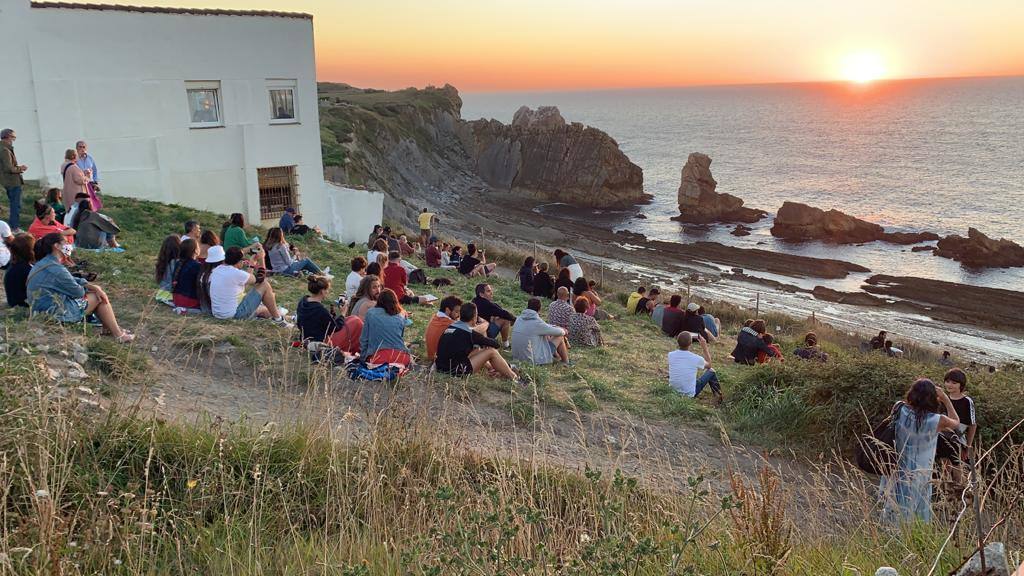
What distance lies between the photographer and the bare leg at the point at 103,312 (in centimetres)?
894

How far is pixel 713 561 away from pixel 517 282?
54.1ft

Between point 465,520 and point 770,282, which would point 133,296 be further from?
point 770,282

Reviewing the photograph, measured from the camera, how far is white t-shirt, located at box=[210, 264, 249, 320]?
11008 millimetres

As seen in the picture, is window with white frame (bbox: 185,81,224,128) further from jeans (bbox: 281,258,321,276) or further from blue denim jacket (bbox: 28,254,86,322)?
blue denim jacket (bbox: 28,254,86,322)

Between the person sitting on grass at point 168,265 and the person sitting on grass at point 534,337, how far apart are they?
532cm

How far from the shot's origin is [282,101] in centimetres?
2264

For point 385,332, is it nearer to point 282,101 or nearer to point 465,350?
point 465,350

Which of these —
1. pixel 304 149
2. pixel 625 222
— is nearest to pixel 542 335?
pixel 304 149

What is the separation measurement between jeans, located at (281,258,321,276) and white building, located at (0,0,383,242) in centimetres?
762

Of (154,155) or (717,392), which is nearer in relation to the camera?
(717,392)

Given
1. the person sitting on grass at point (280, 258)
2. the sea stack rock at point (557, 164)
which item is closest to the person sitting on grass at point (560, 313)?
the person sitting on grass at point (280, 258)

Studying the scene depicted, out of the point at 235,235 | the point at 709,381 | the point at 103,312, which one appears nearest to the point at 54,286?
the point at 103,312

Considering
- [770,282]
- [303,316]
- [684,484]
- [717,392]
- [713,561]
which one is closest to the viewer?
[713,561]

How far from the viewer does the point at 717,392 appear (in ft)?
36.2
